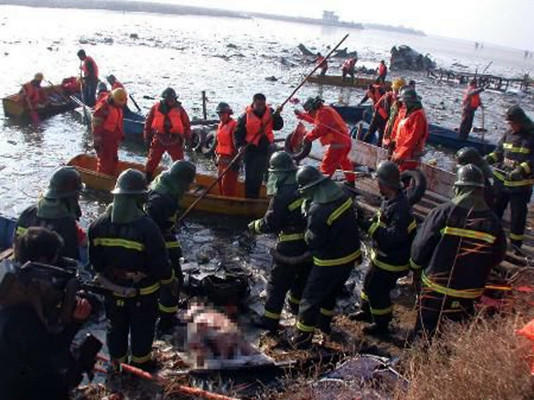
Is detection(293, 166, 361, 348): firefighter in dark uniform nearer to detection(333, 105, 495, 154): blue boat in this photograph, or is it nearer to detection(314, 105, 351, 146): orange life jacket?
detection(314, 105, 351, 146): orange life jacket

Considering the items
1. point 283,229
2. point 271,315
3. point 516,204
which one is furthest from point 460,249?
point 516,204

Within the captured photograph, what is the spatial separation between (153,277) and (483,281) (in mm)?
3093

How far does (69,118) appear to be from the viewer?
690 inches

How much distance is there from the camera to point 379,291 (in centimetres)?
620

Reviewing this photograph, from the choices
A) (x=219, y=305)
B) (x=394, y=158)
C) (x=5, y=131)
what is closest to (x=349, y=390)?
(x=219, y=305)

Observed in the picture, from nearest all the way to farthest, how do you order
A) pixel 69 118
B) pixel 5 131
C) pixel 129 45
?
pixel 5 131 → pixel 69 118 → pixel 129 45

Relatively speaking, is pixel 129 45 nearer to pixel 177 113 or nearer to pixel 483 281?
pixel 177 113

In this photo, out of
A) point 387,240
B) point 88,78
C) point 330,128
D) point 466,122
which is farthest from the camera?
point 466,122

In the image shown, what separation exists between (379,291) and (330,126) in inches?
162

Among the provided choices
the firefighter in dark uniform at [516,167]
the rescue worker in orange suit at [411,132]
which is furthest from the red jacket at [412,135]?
the firefighter in dark uniform at [516,167]

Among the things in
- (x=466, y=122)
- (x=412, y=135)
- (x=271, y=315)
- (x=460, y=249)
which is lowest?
(x=271, y=315)

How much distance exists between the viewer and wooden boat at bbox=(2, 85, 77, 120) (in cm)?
1608

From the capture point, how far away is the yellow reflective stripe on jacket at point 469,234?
4.91 meters

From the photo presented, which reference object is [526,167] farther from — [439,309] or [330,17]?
[330,17]
